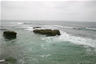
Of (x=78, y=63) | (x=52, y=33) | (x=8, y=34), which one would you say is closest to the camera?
(x=78, y=63)

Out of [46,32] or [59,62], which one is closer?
[59,62]

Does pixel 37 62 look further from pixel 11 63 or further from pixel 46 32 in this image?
pixel 46 32

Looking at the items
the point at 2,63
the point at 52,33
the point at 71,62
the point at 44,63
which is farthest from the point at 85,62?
the point at 52,33

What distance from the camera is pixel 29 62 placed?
9.48 m

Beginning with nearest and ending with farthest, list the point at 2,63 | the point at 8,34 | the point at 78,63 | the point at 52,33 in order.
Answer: the point at 2,63, the point at 78,63, the point at 8,34, the point at 52,33

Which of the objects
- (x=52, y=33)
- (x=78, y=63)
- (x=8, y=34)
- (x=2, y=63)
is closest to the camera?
(x=2, y=63)

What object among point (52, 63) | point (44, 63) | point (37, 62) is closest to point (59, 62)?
point (52, 63)

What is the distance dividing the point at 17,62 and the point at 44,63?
283 centimetres

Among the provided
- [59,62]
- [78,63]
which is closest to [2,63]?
[59,62]

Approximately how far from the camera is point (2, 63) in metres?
8.77

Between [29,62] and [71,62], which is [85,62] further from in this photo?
[29,62]

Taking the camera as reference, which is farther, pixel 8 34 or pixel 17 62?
pixel 8 34

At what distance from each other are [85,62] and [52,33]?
18.3 m

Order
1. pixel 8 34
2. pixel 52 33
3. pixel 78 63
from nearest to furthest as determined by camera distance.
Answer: pixel 78 63 → pixel 8 34 → pixel 52 33
